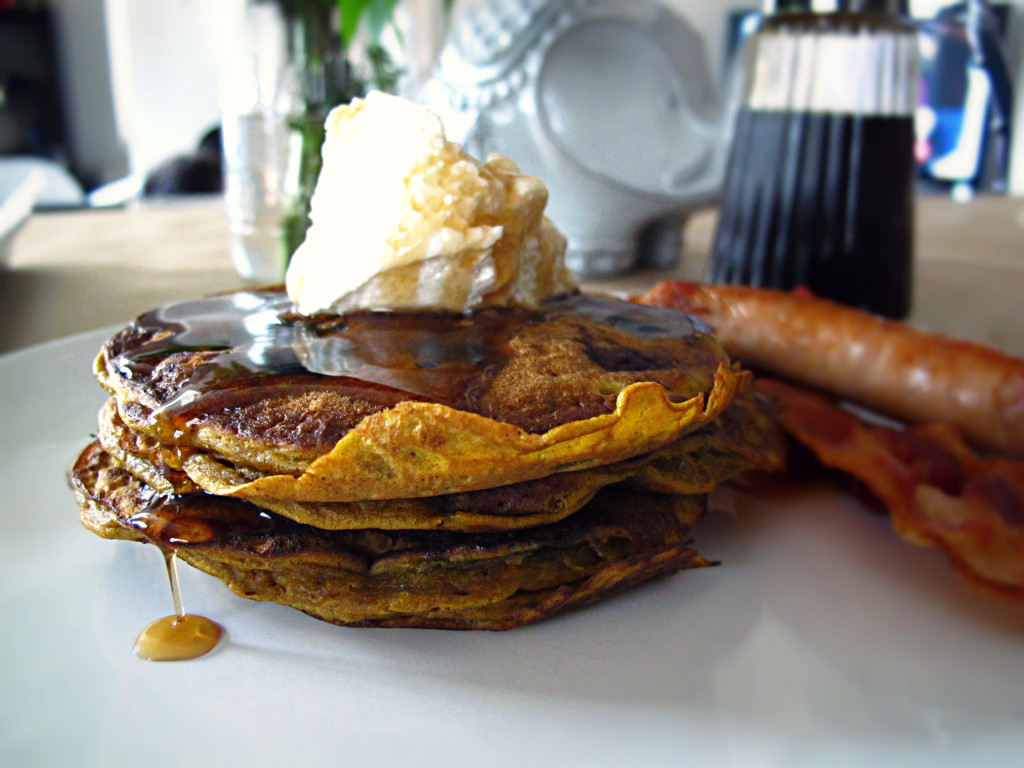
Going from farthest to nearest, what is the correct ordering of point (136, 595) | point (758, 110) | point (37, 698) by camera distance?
point (758, 110) → point (136, 595) → point (37, 698)

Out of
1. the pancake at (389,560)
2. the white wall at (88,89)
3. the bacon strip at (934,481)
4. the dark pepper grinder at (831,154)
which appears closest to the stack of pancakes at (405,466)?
the pancake at (389,560)

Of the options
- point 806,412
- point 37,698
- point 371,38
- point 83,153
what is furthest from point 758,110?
point 83,153

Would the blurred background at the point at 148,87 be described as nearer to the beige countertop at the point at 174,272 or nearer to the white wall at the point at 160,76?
the white wall at the point at 160,76

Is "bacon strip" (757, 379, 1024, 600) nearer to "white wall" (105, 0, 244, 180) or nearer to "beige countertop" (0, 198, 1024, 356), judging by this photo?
"beige countertop" (0, 198, 1024, 356)

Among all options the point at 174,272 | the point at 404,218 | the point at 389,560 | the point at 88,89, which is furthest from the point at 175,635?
the point at 88,89

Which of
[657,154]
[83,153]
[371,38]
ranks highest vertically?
[371,38]

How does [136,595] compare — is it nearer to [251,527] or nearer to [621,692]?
[251,527]
